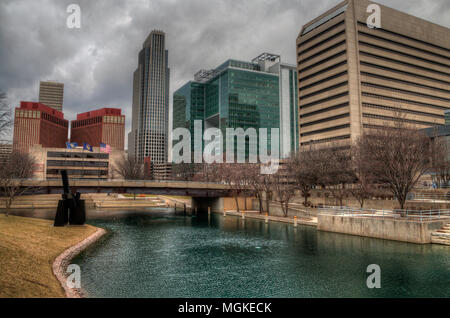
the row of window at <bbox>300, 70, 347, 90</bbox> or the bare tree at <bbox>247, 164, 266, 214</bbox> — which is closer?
the bare tree at <bbox>247, 164, 266, 214</bbox>

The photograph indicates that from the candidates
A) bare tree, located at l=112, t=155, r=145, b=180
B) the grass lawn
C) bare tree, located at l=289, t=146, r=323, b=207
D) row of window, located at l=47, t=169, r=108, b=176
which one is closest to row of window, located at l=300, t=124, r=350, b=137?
bare tree, located at l=289, t=146, r=323, b=207

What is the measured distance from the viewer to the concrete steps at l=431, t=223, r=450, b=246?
32188 millimetres

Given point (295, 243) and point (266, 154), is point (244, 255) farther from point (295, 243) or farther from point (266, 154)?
point (266, 154)

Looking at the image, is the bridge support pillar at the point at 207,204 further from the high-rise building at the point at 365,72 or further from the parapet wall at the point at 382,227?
the high-rise building at the point at 365,72

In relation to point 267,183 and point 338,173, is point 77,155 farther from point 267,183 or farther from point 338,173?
point 338,173

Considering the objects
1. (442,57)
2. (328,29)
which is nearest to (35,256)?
(328,29)

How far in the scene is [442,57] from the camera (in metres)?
154

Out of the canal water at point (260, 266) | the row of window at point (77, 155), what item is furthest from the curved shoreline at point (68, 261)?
the row of window at point (77, 155)

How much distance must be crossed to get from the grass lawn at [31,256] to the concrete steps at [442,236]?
1334 inches

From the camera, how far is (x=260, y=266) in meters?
26.2

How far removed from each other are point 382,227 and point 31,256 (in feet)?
113

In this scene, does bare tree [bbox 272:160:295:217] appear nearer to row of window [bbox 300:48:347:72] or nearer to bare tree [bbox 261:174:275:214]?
bare tree [bbox 261:174:275:214]

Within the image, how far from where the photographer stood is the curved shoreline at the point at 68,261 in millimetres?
18359

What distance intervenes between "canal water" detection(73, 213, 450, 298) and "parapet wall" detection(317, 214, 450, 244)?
4.12 feet
